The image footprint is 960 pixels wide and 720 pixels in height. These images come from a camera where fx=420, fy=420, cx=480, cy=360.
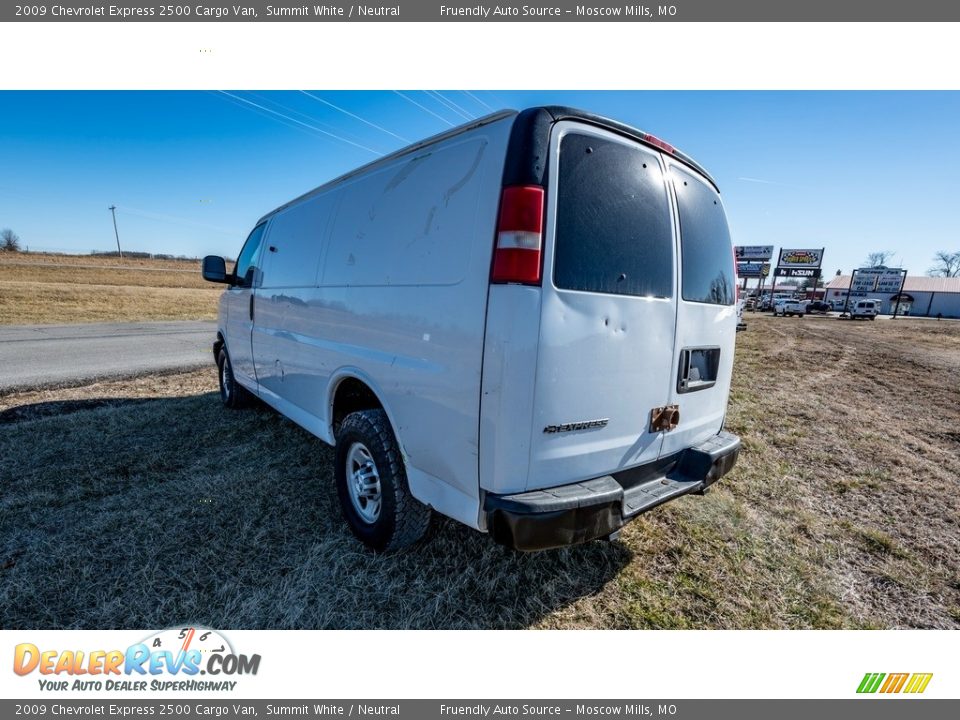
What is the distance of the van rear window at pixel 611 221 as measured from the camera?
1.81 m

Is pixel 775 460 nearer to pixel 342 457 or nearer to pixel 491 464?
pixel 491 464

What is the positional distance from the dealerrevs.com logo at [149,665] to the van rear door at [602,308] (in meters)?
1.63

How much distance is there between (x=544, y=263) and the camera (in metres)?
1.72

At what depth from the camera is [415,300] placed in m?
2.13

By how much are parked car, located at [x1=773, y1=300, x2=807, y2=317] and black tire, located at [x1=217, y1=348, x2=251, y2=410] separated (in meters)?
49.8

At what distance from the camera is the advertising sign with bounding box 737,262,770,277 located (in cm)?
6186

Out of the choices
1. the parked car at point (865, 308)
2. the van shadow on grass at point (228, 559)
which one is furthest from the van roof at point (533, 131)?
the parked car at point (865, 308)

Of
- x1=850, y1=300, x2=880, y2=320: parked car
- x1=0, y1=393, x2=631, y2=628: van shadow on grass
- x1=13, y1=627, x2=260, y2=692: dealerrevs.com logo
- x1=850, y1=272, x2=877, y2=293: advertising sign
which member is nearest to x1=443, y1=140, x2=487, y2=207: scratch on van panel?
x1=0, y1=393, x2=631, y2=628: van shadow on grass

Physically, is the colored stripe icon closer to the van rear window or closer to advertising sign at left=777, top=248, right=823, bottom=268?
the van rear window

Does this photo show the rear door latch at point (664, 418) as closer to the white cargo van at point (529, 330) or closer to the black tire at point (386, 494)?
the white cargo van at point (529, 330)

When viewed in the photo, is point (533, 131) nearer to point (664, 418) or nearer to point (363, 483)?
point (664, 418)

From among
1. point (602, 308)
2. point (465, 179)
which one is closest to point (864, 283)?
point (602, 308)

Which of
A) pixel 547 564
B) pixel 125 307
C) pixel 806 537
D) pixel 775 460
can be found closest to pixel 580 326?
pixel 547 564

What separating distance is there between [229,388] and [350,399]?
3.08 meters
